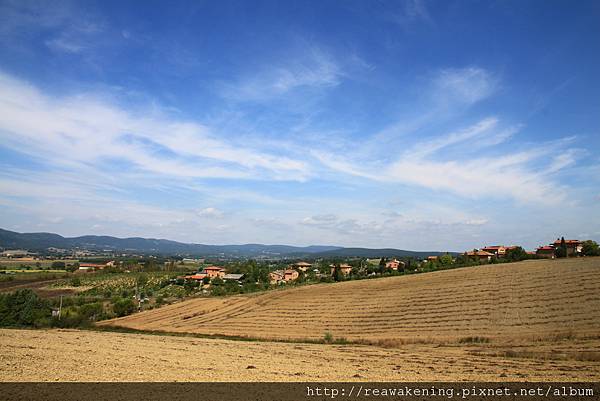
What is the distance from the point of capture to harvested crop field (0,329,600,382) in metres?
18.4

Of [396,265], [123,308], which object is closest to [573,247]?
[396,265]

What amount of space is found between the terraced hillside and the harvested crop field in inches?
336

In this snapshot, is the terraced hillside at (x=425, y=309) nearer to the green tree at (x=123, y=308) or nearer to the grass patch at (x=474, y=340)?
the grass patch at (x=474, y=340)

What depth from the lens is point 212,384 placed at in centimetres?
1678

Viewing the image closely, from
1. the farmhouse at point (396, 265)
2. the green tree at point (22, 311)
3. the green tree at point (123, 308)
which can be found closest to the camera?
the green tree at point (22, 311)

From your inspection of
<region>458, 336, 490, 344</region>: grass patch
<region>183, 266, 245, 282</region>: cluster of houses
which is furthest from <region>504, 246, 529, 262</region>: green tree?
<region>183, 266, 245, 282</region>: cluster of houses

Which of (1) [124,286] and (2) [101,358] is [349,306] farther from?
(1) [124,286]

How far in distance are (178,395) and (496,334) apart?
31.7 metres

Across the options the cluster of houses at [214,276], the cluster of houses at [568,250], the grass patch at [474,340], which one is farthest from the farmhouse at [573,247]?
the cluster of houses at [214,276]

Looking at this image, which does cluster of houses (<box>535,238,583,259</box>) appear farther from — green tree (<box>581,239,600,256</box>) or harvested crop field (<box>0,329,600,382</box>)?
harvested crop field (<box>0,329,600,382</box>)

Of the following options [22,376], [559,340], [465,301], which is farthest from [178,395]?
[465,301]

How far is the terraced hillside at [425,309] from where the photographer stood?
129 ft

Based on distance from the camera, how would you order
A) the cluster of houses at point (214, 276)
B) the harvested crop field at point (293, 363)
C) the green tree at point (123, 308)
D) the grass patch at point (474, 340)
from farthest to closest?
the cluster of houses at point (214, 276) → the green tree at point (123, 308) → the grass patch at point (474, 340) → the harvested crop field at point (293, 363)

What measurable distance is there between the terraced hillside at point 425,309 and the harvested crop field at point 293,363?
854cm
